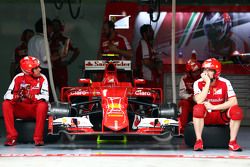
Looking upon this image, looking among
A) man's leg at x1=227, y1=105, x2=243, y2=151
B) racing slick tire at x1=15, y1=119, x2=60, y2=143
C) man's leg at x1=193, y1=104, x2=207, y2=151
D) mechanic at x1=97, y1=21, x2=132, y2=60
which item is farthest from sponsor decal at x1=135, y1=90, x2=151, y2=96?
mechanic at x1=97, y1=21, x2=132, y2=60

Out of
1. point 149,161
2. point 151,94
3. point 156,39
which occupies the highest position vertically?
point 156,39

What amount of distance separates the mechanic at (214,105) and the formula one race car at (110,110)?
1.41ft

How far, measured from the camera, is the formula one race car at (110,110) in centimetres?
1149

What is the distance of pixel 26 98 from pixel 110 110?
1643 mm

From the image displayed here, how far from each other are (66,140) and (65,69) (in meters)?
3.75

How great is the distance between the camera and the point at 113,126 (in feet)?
37.3

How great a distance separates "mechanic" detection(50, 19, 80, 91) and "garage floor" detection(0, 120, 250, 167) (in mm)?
3745

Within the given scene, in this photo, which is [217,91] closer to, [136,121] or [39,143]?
[136,121]

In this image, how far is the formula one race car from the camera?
1149 centimetres

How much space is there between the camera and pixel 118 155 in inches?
432

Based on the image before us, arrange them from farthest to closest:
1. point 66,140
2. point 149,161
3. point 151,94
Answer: point 66,140 < point 151,94 < point 149,161

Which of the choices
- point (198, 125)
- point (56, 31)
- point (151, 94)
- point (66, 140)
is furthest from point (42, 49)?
point (198, 125)

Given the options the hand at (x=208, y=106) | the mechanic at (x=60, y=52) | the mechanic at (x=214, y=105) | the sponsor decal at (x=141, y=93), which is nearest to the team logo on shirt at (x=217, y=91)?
the mechanic at (x=214, y=105)

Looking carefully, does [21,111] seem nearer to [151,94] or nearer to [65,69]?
[151,94]
